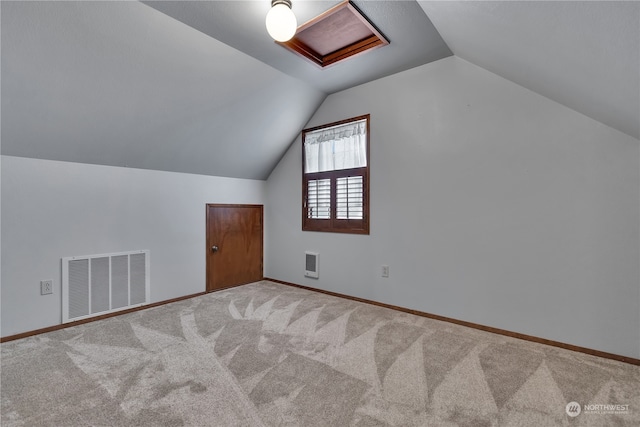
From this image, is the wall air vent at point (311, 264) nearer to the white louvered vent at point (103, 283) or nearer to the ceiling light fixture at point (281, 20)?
the white louvered vent at point (103, 283)

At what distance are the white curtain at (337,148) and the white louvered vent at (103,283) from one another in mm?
2384

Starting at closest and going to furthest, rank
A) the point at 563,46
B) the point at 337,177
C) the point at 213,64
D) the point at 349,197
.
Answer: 1. the point at 563,46
2. the point at 213,64
3. the point at 349,197
4. the point at 337,177

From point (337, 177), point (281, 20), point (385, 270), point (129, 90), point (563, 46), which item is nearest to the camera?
point (563, 46)

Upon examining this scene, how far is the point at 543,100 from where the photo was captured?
247cm

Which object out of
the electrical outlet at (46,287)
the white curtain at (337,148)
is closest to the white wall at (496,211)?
the white curtain at (337,148)

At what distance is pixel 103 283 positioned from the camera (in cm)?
306

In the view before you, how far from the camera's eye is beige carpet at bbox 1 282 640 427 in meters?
1.61

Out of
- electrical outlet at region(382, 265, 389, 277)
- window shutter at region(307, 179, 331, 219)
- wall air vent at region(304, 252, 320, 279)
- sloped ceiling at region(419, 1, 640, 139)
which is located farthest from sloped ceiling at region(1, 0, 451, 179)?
electrical outlet at region(382, 265, 389, 277)

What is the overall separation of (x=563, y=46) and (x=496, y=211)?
1486 mm

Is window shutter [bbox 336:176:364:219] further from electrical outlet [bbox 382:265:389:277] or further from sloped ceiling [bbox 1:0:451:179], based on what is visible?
sloped ceiling [bbox 1:0:451:179]

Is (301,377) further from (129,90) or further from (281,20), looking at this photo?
(129,90)

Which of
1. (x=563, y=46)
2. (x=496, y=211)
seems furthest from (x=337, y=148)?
(x=563, y=46)

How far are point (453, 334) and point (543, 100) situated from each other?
216 cm

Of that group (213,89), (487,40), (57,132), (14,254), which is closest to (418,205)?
(487,40)
